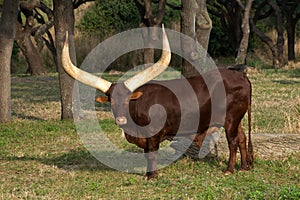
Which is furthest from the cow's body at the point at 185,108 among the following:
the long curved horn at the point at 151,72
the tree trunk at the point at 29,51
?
the tree trunk at the point at 29,51

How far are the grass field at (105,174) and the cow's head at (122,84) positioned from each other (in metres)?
0.89

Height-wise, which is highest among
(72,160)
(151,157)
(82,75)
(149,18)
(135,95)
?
(149,18)

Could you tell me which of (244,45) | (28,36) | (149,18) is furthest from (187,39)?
(28,36)

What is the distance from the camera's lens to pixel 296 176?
27.1ft

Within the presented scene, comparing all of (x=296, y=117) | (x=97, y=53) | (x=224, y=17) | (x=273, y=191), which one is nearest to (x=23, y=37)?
(x=97, y=53)

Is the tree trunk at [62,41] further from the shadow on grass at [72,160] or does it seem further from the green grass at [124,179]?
the shadow on grass at [72,160]

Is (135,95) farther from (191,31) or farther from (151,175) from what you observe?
(191,31)

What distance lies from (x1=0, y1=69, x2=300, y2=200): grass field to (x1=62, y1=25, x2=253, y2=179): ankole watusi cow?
17.1 inches

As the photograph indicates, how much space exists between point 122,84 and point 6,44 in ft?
20.1

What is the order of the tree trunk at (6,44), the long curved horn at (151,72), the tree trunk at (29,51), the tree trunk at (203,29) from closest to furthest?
the long curved horn at (151,72) < the tree trunk at (203,29) < the tree trunk at (6,44) < the tree trunk at (29,51)

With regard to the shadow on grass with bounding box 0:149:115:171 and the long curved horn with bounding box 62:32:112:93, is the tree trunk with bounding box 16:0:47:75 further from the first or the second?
the long curved horn with bounding box 62:32:112:93

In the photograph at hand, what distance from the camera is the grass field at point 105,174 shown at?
7.52 meters

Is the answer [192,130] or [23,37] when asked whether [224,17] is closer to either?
[23,37]

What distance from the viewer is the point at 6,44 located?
1338 cm
